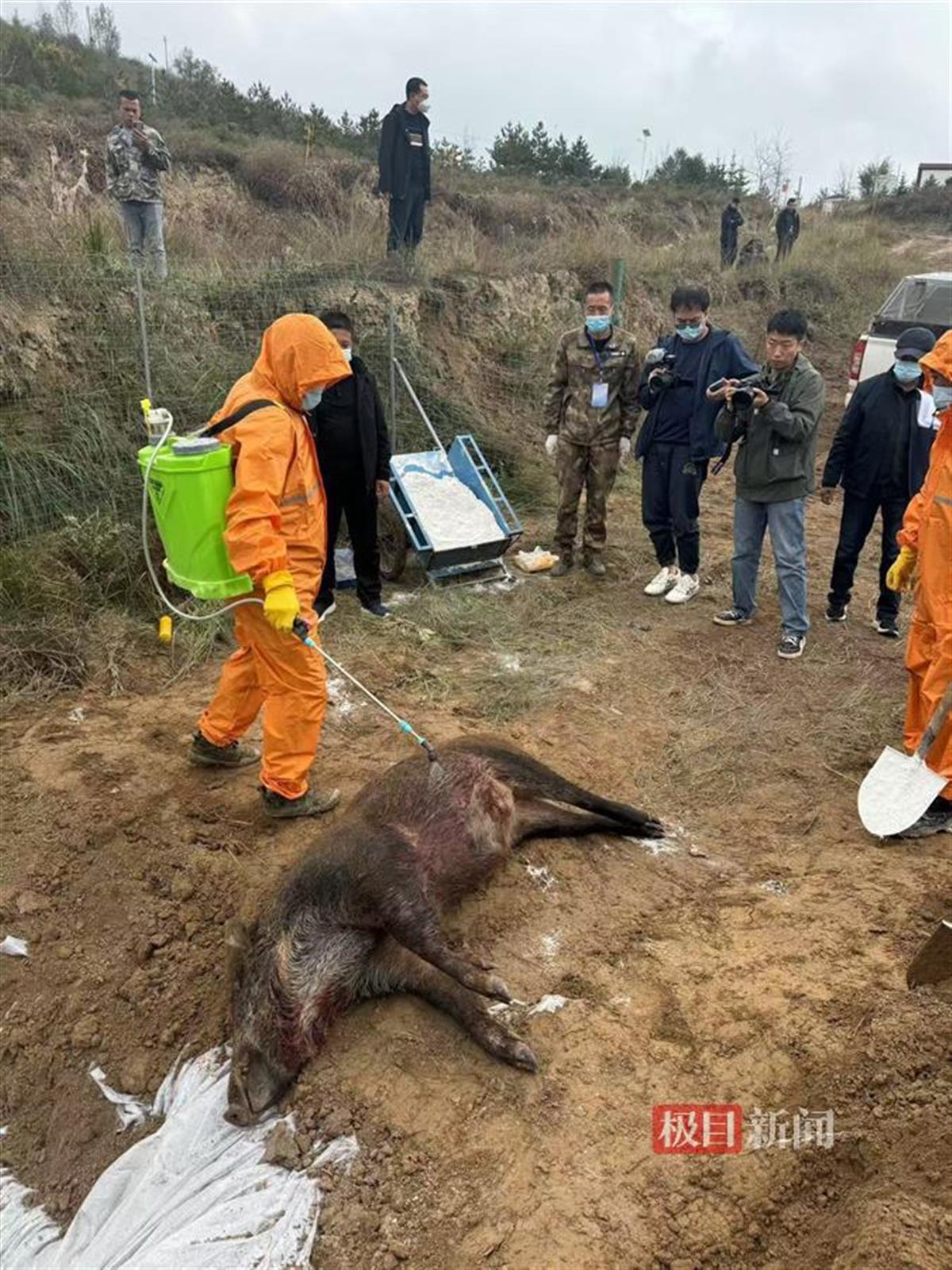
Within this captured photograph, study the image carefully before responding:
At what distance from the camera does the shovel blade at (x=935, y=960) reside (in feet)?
8.79

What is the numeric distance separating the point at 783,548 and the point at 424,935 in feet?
12.2

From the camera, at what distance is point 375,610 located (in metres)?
6.30

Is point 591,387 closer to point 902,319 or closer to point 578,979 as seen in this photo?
point 578,979

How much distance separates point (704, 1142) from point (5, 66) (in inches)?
868

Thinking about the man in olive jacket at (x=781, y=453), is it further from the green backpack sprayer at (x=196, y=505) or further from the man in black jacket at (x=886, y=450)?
the green backpack sprayer at (x=196, y=505)

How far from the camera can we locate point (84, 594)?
18.3ft

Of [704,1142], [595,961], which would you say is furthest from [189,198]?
[704,1142]

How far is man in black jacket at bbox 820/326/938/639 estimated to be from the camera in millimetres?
5461

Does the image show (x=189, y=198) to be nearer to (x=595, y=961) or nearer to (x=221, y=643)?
(x=221, y=643)

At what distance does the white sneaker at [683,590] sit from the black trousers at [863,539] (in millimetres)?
975

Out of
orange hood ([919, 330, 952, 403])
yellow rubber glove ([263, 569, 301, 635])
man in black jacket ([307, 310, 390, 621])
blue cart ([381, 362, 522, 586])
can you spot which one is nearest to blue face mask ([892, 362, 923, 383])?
orange hood ([919, 330, 952, 403])

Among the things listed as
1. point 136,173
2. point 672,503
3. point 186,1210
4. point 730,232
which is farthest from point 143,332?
point 730,232

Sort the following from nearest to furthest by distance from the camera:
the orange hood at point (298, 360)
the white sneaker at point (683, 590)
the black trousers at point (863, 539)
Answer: the orange hood at point (298, 360)
the black trousers at point (863, 539)
the white sneaker at point (683, 590)


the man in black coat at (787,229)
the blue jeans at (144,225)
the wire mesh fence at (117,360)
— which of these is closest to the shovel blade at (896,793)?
the wire mesh fence at (117,360)
